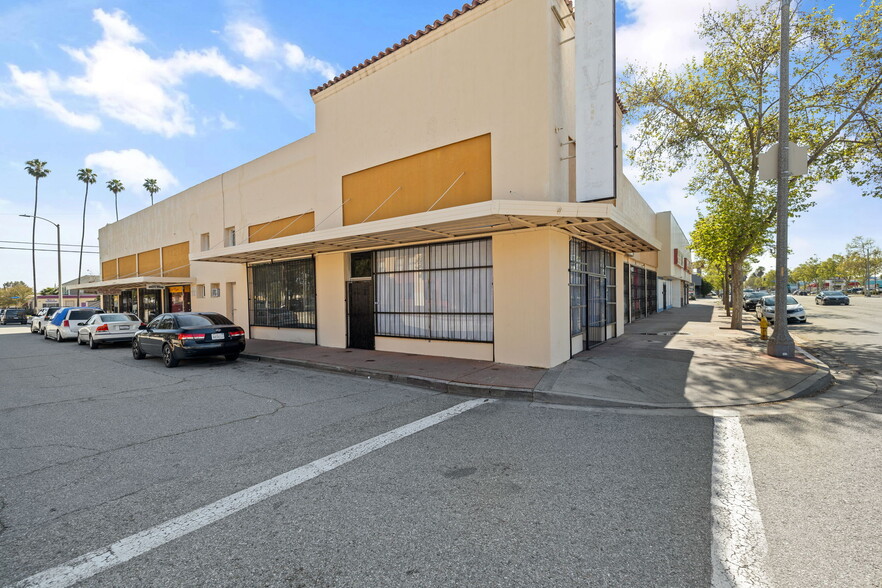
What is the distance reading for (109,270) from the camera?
2889 centimetres

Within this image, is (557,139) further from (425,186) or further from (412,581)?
(412,581)

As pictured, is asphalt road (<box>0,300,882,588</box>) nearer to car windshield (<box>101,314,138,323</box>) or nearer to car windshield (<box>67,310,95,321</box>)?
car windshield (<box>101,314,138,323</box>)

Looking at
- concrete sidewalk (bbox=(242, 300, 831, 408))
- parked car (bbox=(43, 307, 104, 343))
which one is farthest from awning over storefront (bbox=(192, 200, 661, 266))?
→ parked car (bbox=(43, 307, 104, 343))

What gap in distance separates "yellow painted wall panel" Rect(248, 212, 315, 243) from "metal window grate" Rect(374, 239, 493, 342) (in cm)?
392

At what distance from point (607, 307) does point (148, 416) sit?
12540 millimetres

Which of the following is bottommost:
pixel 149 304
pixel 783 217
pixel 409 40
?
pixel 149 304

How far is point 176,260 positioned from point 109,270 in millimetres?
11809

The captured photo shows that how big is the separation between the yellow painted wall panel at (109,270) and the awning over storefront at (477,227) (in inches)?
831

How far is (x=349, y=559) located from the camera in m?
2.76

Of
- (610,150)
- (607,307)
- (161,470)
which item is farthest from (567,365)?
(161,470)

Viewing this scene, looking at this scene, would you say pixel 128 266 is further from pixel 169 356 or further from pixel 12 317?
pixel 12 317

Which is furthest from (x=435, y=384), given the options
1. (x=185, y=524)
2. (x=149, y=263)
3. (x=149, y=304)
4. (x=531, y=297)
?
(x=149, y=263)

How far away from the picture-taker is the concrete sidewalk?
6.88 metres

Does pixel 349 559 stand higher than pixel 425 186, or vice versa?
pixel 425 186
